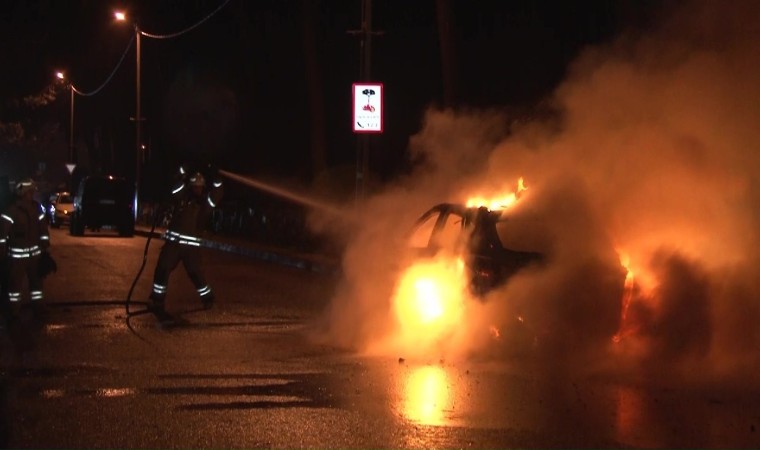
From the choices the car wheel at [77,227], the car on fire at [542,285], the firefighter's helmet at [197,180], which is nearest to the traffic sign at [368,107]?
the firefighter's helmet at [197,180]

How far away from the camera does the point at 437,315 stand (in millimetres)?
10773

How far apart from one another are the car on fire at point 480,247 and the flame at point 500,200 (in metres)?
0.24

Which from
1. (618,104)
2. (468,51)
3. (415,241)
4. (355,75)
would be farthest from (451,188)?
(355,75)

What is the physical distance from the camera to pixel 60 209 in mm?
40250

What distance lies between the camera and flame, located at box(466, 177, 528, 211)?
35.5ft

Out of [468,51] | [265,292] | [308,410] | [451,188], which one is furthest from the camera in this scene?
[468,51]

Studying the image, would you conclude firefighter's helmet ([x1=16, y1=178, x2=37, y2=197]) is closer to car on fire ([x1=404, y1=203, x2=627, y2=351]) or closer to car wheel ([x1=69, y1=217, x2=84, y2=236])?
car on fire ([x1=404, y1=203, x2=627, y2=351])

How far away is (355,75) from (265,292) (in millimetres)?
20920

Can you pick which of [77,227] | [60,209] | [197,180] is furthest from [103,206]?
[197,180]

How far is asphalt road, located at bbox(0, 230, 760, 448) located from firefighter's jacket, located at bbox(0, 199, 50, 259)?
81cm

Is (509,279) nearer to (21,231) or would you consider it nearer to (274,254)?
(21,231)

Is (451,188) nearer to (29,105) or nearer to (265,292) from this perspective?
(265,292)

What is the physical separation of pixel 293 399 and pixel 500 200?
12.5 ft

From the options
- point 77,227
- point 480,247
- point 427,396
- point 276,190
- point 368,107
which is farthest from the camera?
point 276,190
